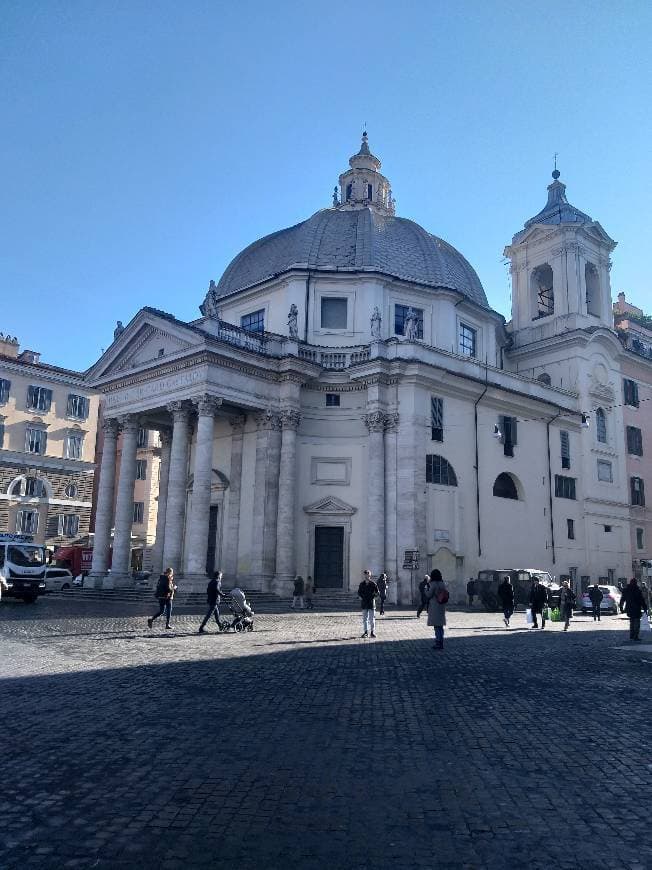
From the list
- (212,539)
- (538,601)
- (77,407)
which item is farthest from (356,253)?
(77,407)

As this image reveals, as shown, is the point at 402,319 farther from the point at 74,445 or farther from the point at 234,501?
the point at 74,445

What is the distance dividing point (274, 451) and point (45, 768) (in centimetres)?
2704

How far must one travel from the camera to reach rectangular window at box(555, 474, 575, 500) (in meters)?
40.2

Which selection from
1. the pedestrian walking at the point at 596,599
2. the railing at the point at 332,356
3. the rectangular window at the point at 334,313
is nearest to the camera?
the pedestrian walking at the point at 596,599

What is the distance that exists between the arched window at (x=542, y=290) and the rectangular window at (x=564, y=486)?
36.8 ft

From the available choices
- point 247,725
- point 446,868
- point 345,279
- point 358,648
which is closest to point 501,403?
point 345,279

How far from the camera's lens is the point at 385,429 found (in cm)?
3312

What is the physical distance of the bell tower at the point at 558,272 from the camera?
1721 inches

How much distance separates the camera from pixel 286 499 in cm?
3206

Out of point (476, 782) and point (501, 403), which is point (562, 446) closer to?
point (501, 403)

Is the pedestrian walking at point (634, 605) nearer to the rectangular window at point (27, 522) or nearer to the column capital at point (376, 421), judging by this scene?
the column capital at point (376, 421)

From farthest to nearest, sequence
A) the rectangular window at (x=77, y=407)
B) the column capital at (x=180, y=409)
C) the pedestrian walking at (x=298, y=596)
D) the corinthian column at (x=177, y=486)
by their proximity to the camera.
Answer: the rectangular window at (x=77, y=407), the column capital at (x=180, y=409), the corinthian column at (x=177, y=486), the pedestrian walking at (x=298, y=596)

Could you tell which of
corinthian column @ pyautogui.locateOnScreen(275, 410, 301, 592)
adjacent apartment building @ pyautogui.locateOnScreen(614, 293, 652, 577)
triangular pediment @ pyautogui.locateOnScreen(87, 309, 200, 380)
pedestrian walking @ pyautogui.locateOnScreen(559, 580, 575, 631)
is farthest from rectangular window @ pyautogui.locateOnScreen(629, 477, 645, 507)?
triangular pediment @ pyautogui.locateOnScreen(87, 309, 200, 380)

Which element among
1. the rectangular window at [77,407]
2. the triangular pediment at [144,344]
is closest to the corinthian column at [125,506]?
the triangular pediment at [144,344]
